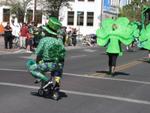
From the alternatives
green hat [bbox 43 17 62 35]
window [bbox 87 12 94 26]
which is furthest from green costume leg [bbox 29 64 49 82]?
window [bbox 87 12 94 26]

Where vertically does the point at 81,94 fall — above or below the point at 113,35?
below

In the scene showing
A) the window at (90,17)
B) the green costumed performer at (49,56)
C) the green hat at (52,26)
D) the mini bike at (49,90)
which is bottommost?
the mini bike at (49,90)

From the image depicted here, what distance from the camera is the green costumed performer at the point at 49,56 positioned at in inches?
468

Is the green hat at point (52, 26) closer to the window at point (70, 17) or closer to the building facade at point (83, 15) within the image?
the building facade at point (83, 15)

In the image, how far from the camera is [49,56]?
11.9 m

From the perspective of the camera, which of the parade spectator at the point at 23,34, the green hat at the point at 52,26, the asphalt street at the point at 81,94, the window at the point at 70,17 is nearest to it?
the asphalt street at the point at 81,94

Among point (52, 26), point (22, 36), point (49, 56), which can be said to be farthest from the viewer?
point (22, 36)

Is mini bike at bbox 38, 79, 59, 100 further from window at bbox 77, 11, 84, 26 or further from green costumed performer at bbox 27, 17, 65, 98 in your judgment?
window at bbox 77, 11, 84, 26

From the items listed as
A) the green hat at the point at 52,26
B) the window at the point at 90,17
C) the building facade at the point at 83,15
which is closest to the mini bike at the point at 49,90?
the green hat at the point at 52,26

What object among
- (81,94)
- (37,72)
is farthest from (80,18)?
(37,72)

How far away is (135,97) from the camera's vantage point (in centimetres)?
1373

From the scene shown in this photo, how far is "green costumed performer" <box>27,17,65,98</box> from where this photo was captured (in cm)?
1190

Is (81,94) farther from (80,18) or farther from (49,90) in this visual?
(80,18)

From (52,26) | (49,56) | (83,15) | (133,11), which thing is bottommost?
(49,56)
